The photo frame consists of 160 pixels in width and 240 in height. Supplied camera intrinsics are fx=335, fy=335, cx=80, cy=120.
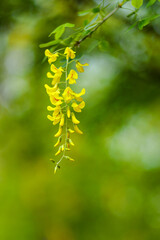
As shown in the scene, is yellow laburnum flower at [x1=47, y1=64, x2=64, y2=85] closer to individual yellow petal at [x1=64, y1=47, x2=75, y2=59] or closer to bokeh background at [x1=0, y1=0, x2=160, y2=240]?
individual yellow petal at [x1=64, y1=47, x2=75, y2=59]

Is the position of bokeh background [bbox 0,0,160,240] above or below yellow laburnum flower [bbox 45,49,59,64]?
above

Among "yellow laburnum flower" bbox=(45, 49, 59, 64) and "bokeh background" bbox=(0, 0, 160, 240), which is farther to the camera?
"bokeh background" bbox=(0, 0, 160, 240)

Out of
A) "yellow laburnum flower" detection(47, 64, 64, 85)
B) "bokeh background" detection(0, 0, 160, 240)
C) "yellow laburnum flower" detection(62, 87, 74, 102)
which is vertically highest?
"bokeh background" detection(0, 0, 160, 240)

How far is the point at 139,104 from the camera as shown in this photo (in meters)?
2.34

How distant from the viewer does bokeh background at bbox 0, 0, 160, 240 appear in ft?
7.72

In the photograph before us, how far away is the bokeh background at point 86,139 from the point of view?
2352 millimetres

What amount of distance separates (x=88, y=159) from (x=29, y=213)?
69cm

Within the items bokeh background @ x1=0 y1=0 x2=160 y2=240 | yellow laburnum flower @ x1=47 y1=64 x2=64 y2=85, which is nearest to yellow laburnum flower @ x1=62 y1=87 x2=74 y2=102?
yellow laburnum flower @ x1=47 y1=64 x2=64 y2=85

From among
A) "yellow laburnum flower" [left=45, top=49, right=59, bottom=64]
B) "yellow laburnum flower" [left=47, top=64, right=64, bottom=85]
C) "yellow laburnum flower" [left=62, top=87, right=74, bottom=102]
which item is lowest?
"yellow laburnum flower" [left=62, top=87, right=74, bottom=102]

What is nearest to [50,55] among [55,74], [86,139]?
[55,74]

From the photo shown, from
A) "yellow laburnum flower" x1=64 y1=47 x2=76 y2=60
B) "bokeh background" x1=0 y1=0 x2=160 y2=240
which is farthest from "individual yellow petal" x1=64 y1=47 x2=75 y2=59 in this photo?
"bokeh background" x1=0 y1=0 x2=160 y2=240

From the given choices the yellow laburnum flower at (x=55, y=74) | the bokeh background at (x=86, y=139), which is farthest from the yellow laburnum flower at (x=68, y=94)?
the bokeh background at (x=86, y=139)

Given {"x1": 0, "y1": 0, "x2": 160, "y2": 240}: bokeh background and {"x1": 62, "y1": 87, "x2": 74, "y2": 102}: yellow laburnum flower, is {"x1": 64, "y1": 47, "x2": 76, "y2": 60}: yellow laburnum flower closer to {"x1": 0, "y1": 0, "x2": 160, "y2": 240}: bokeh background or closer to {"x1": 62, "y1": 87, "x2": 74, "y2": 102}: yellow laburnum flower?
{"x1": 62, "y1": 87, "x2": 74, "y2": 102}: yellow laburnum flower

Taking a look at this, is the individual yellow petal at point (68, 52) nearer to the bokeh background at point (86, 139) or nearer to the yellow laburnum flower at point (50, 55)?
the yellow laburnum flower at point (50, 55)
